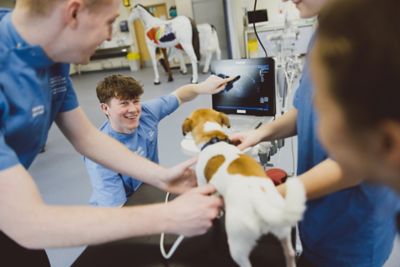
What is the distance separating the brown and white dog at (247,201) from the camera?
0.61 m

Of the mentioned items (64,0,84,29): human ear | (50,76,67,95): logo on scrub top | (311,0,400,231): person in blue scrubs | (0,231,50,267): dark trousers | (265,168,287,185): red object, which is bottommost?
(265,168,287,185): red object

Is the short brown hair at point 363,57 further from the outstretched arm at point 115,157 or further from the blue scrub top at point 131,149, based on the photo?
the blue scrub top at point 131,149

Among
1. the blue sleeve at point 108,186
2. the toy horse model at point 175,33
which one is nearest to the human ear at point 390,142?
the blue sleeve at point 108,186

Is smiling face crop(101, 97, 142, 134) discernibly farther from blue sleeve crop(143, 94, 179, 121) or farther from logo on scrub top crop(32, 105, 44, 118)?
logo on scrub top crop(32, 105, 44, 118)

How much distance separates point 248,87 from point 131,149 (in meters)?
0.69

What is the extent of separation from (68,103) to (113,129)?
0.57 metres

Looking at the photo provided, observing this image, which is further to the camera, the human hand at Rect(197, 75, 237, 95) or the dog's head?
the human hand at Rect(197, 75, 237, 95)

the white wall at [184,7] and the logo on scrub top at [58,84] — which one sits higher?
the white wall at [184,7]

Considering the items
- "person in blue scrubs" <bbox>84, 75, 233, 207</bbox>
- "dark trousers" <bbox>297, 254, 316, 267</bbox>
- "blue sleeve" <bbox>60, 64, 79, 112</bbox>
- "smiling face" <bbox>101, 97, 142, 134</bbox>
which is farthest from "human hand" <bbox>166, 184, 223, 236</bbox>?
"smiling face" <bbox>101, 97, 142, 134</bbox>

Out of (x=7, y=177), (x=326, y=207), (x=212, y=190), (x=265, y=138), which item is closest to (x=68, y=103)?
(x=7, y=177)

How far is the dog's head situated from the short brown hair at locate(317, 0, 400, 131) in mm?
734

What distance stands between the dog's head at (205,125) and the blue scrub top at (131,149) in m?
0.45

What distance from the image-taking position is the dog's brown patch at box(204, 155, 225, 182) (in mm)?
881

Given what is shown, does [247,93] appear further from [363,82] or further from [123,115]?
[363,82]
